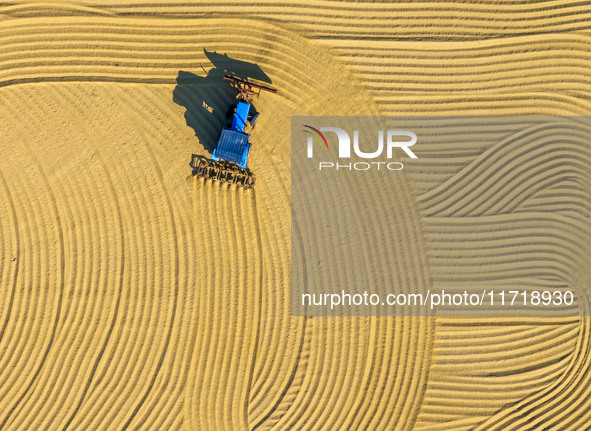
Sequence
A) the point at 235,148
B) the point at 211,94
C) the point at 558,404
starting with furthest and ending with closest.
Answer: the point at 211,94
the point at 558,404
the point at 235,148

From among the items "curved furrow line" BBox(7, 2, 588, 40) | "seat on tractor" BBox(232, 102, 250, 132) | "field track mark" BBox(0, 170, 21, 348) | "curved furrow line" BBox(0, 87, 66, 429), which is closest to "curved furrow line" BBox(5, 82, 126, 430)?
"curved furrow line" BBox(0, 87, 66, 429)

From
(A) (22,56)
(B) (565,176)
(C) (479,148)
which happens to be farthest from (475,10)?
(A) (22,56)

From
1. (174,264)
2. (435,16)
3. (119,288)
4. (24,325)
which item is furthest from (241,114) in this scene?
(24,325)

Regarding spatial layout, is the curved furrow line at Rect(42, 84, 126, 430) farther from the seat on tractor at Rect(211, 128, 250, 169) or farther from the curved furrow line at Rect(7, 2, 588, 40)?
the seat on tractor at Rect(211, 128, 250, 169)

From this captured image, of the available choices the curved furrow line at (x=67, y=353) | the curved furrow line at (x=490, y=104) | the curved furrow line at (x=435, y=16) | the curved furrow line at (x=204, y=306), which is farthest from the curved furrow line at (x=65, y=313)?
the curved furrow line at (x=490, y=104)

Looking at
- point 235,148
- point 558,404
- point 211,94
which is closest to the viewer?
point 235,148

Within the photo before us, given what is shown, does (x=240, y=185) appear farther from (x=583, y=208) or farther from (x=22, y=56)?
(x=583, y=208)

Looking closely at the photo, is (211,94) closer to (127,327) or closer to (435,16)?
(435,16)
